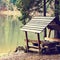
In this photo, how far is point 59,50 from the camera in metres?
16.4

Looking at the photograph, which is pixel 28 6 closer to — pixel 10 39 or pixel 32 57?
pixel 32 57

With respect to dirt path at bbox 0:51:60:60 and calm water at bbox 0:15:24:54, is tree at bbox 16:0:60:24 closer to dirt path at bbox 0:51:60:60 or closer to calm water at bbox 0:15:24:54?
calm water at bbox 0:15:24:54

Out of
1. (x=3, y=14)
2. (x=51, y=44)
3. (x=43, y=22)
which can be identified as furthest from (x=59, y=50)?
(x=3, y=14)

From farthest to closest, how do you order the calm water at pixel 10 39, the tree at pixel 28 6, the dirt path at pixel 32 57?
the calm water at pixel 10 39
the tree at pixel 28 6
the dirt path at pixel 32 57

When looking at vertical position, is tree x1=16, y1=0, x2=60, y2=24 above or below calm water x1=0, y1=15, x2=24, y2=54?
above

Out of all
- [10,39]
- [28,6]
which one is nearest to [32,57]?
[28,6]

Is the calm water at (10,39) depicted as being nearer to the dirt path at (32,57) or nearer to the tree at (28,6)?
the tree at (28,6)

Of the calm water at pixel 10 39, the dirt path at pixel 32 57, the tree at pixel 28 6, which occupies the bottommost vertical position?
the calm water at pixel 10 39

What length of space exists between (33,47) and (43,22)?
62.0 inches

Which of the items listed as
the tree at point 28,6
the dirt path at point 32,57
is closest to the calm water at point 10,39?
the tree at point 28,6

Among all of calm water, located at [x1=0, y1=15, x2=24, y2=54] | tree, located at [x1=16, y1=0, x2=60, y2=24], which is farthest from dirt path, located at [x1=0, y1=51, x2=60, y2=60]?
tree, located at [x1=16, y1=0, x2=60, y2=24]

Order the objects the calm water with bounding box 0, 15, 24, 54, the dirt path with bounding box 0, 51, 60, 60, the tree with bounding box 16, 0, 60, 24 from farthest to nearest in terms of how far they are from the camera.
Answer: the calm water with bounding box 0, 15, 24, 54, the tree with bounding box 16, 0, 60, 24, the dirt path with bounding box 0, 51, 60, 60

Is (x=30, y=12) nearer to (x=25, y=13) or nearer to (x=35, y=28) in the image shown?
(x=25, y=13)

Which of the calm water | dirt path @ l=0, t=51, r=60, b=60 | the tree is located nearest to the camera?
dirt path @ l=0, t=51, r=60, b=60
